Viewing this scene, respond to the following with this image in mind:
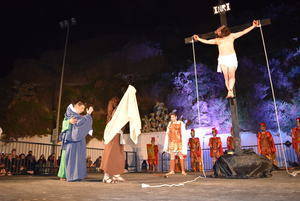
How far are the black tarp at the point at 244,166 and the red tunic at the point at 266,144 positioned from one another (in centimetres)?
534

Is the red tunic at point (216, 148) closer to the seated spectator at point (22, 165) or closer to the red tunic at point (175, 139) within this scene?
the red tunic at point (175, 139)

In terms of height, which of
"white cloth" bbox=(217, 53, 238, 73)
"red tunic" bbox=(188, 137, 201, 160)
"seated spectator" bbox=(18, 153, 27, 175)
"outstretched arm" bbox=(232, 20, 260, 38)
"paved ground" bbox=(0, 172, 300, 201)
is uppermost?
"outstretched arm" bbox=(232, 20, 260, 38)

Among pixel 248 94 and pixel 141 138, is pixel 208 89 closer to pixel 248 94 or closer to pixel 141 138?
pixel 248 94

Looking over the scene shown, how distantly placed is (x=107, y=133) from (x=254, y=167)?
10.6 feet

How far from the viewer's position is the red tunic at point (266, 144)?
1025 cm

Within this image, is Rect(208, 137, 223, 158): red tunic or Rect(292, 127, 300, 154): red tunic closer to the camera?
Rect(292, 127, 300, 154): red tunic

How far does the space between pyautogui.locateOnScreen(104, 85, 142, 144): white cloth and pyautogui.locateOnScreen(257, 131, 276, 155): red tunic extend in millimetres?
7142

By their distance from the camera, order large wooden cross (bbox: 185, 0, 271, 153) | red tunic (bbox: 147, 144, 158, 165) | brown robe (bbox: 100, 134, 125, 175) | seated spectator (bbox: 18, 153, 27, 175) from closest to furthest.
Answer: brown robe (bbox: 100, 134, 125, 175) → large wooden cross (bbox: 185, 0, 271, 153) → seated spectator (bbox: 18, 153, 27, 175) → red tunic (bbox: 147, 144, 158, 165)

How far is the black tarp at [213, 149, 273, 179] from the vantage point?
518cm

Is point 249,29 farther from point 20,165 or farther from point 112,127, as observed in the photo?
point 20,165

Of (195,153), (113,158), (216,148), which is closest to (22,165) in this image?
(113,158)

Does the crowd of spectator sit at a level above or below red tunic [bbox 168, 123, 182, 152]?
below

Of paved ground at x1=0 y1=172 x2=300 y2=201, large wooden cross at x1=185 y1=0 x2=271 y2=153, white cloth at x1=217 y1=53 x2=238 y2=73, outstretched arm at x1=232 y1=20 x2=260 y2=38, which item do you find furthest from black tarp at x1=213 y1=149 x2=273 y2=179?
outstretched arm at x1=232 y1=20 x2=260 y2=38

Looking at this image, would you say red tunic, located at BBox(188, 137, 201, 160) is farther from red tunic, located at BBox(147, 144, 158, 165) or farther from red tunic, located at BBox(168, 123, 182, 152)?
red tunic, located at BBox(168, 123, 182, 152)
